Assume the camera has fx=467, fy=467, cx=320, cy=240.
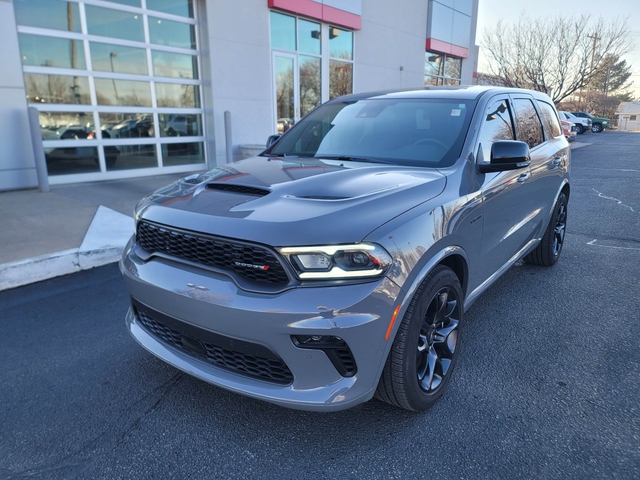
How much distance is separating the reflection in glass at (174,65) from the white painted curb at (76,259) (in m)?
5.39

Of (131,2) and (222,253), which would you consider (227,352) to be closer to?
(222,253)

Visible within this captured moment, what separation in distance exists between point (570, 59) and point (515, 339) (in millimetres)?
41608

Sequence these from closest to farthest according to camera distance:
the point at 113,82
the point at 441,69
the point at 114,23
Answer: the point at 114,23
the point at 113,82
the point at 441,69

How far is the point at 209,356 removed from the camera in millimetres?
2328

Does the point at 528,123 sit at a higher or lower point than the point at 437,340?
higher

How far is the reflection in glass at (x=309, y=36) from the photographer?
12.9 m

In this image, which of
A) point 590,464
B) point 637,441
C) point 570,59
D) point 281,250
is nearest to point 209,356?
point 281,250

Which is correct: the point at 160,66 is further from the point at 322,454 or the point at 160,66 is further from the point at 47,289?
the point at 322,454

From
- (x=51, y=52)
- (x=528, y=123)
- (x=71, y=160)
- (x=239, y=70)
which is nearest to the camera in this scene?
(x=528, y=123)

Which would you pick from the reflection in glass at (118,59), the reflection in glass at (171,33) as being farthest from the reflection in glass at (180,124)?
the reflection in glass at (171,33)

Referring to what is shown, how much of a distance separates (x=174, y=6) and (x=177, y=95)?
1.86 meters

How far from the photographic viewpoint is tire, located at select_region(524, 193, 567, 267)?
4.75 metres

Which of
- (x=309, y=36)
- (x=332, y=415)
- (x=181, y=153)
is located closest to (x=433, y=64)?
(x=309, y=36)

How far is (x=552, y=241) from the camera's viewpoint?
482 centimetres
